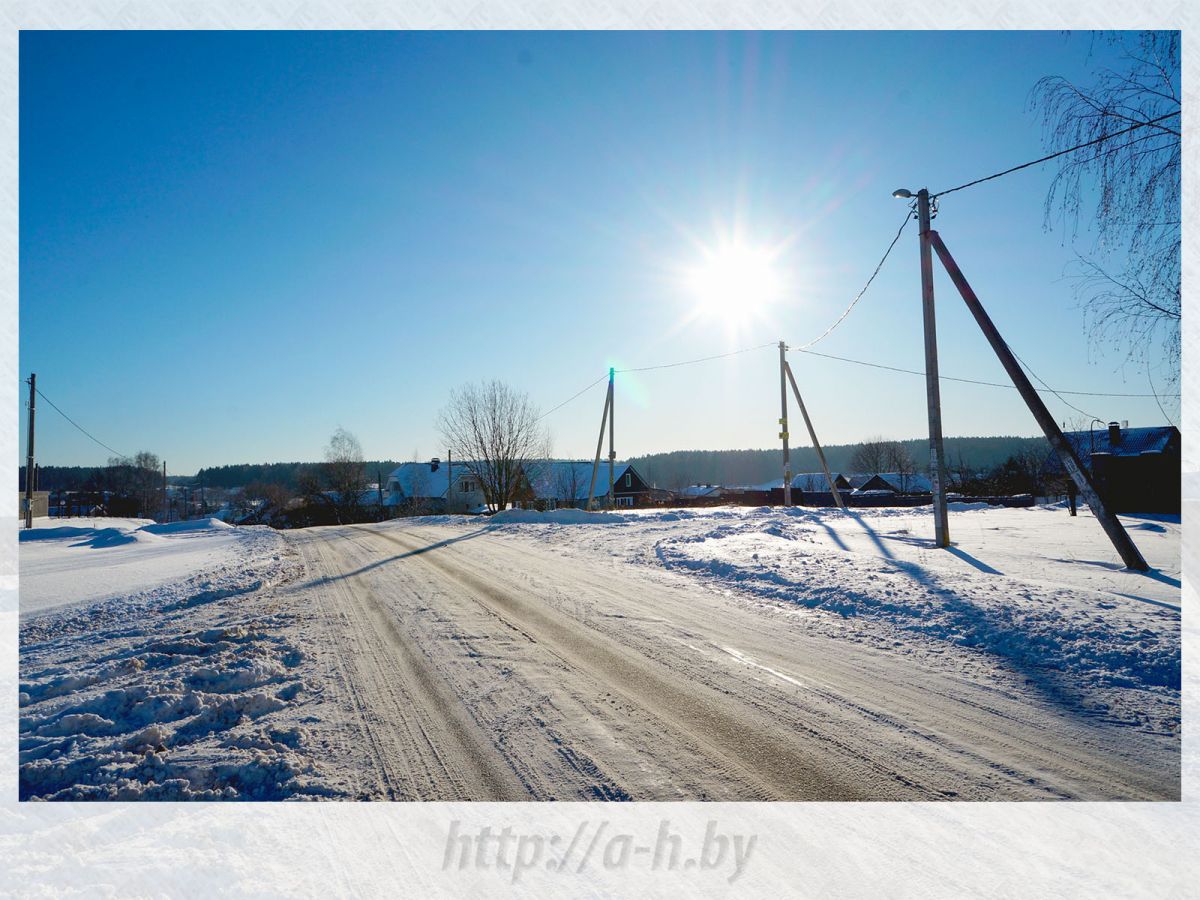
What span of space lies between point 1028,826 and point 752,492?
4453cm

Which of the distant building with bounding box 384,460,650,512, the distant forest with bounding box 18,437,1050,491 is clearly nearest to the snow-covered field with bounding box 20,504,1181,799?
the distant building with bounding box 384,460,650,512

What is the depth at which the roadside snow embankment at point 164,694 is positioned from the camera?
318 centimetres

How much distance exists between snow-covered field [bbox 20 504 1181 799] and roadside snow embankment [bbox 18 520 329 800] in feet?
0.07

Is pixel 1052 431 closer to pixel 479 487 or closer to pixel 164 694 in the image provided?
pixel 164 694

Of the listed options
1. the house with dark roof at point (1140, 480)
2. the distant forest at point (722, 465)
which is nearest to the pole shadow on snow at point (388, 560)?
the house with dark roof at point (1140, 480)

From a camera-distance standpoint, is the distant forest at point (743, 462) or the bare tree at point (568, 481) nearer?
the bare tree at point (568, 481)

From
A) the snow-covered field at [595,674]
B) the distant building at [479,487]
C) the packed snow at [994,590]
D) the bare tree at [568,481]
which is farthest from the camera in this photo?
the bare tree at [568,481]

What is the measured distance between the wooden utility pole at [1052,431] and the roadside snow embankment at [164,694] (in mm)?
9302

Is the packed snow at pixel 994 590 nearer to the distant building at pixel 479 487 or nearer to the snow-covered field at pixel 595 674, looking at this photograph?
the snow-covered field at pixel 595 674

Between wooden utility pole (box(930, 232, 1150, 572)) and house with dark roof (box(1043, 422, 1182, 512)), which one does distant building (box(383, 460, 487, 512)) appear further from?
wooden utility pole (box(930, 232, 1150, 572))

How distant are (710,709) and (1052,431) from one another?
7414 mm

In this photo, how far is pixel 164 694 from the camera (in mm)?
4289

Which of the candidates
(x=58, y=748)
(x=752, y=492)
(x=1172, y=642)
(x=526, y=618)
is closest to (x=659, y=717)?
(x=526, y=618)

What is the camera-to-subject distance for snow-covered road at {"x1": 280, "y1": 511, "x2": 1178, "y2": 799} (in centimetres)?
301
